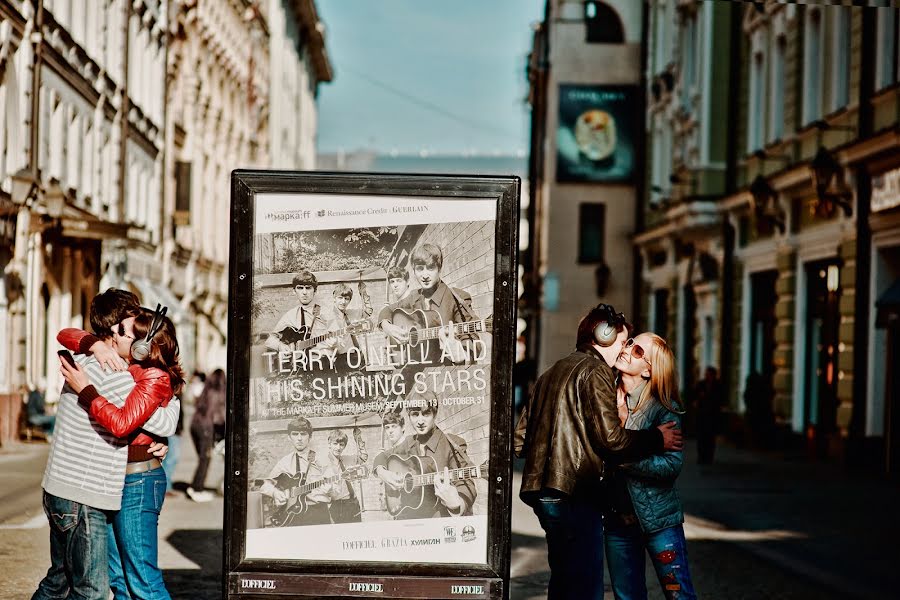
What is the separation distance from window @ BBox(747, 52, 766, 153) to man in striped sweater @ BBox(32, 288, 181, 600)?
81.4ft

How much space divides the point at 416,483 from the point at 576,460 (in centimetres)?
73

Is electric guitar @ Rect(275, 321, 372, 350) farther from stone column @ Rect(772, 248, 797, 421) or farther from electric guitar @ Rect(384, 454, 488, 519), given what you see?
stone column @ Rect(772, 248, 797, 421)

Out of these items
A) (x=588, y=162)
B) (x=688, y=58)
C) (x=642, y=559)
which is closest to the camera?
(x=642, y=559)

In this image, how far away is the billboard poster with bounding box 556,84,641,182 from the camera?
45.8 m

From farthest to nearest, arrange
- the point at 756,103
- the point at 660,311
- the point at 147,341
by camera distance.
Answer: the point at 660,311, the point at 756,103, the point at 147,341

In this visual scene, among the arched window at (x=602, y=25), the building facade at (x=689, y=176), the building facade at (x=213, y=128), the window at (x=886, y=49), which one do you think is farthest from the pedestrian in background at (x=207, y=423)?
the arched window at (x=602, y=25)

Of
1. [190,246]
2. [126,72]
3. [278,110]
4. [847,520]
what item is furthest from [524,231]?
[847,520]

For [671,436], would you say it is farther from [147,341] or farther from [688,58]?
[688,58]

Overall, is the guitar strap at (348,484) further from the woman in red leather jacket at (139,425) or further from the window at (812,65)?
the window at (812,65)

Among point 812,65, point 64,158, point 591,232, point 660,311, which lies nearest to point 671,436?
point 812,65

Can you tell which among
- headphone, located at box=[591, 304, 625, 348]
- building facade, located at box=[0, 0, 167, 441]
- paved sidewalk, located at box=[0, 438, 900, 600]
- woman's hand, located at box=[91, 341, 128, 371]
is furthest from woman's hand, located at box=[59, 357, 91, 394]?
building facade, located at box=[0, 0, 167, 441]

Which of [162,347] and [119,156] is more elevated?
[119,156]

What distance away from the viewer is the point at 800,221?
27219mm

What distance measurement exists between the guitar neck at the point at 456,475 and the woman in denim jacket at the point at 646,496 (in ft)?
2.16
